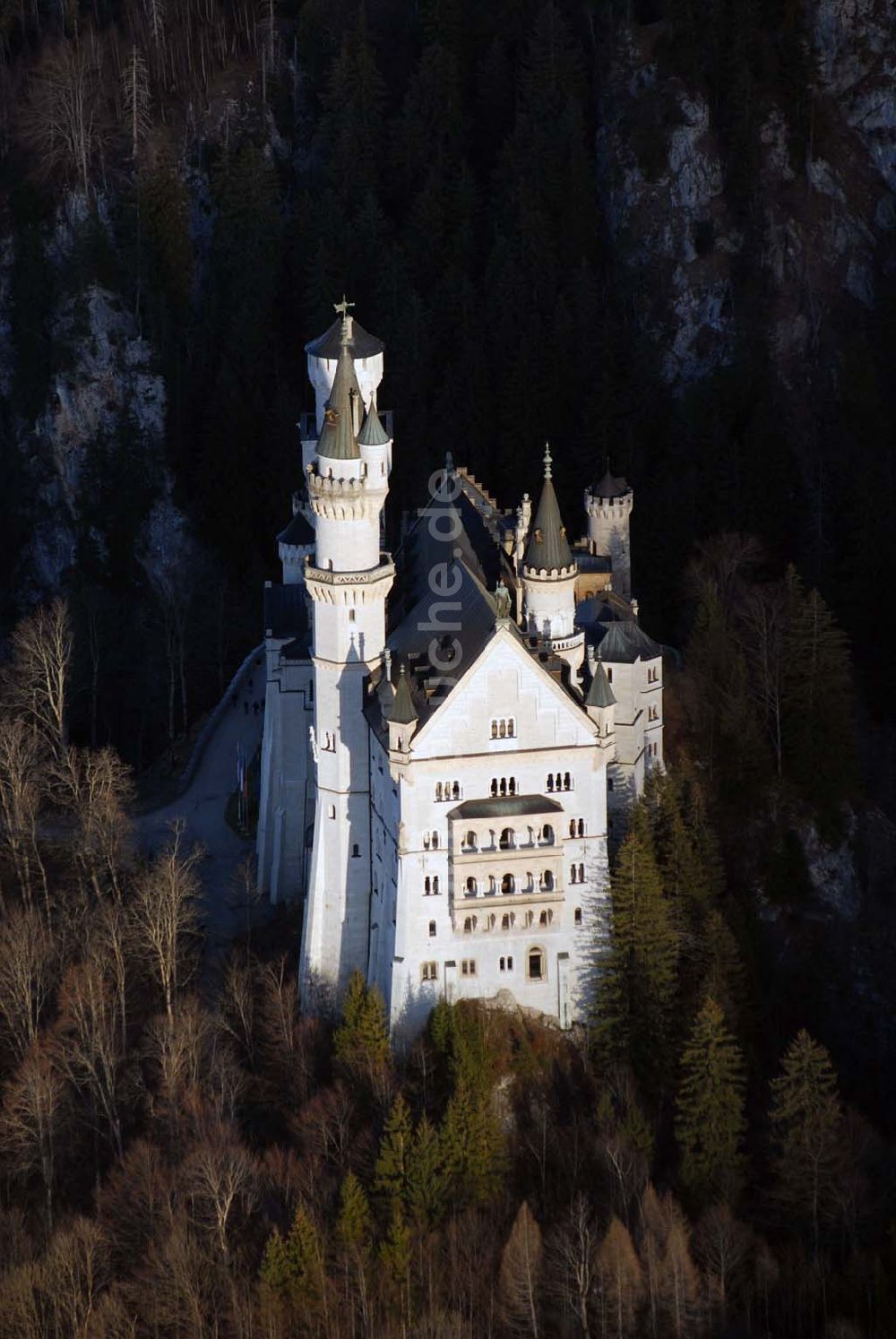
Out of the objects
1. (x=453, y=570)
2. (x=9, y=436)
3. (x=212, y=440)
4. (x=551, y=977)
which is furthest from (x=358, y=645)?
(x=9, y=436)

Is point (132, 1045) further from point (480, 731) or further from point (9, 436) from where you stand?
point (9, 436)

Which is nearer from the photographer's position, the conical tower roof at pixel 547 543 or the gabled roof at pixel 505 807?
the gabled roof at pixel 505 807

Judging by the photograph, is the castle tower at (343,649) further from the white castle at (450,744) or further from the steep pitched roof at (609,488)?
the steep pitched roof at (609,488)

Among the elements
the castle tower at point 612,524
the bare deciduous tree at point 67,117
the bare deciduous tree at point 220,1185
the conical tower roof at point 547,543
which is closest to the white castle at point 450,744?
the conical tower roof at point 547,543

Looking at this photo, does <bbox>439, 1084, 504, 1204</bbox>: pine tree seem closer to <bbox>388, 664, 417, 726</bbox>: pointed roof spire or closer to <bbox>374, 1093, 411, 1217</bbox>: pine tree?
<bbox>374, 1093, 411, 1217</bbox>: pine tree

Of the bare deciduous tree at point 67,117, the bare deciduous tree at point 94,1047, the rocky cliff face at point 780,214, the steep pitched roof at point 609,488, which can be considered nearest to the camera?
the bare deciduous tree at point 94,1047
